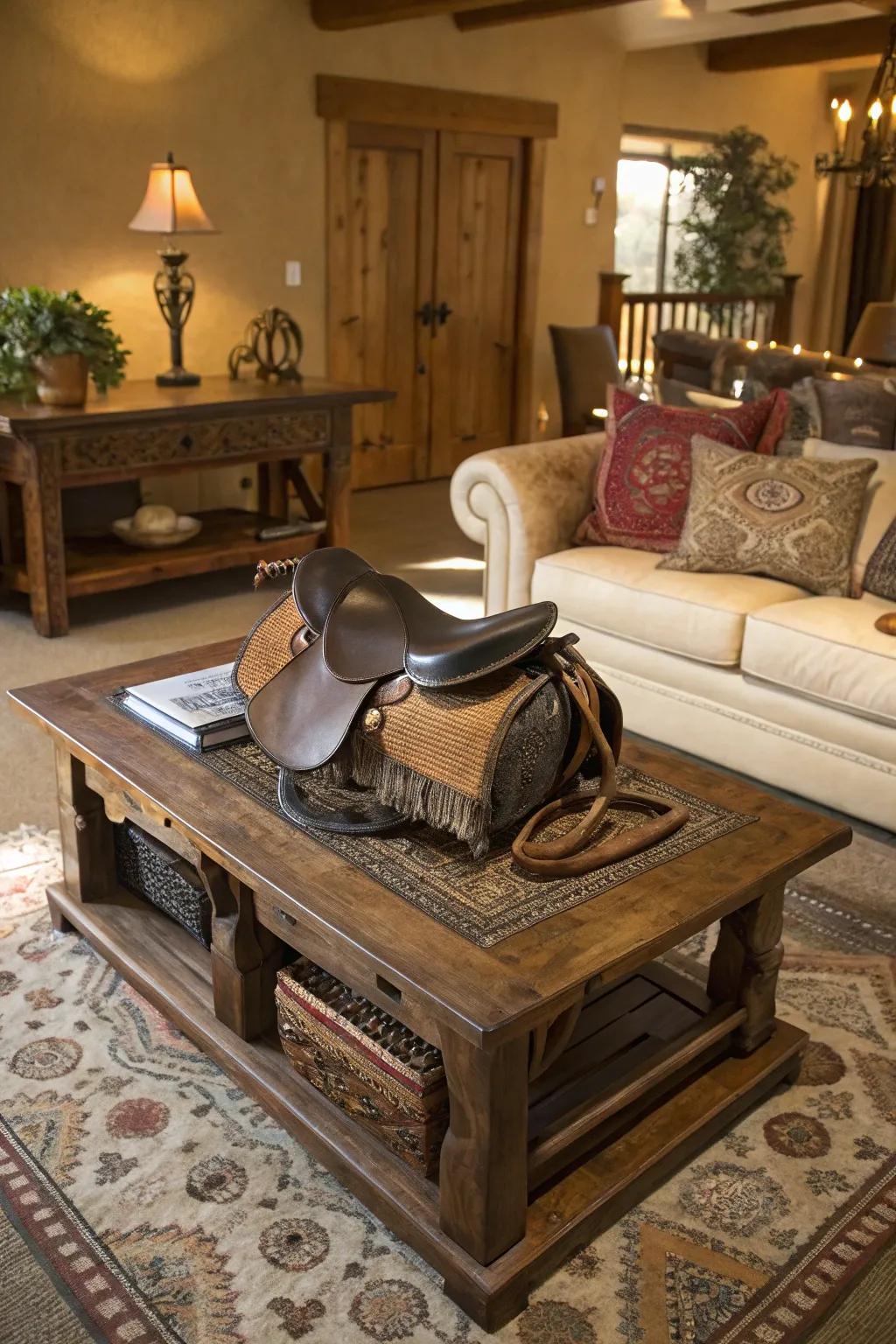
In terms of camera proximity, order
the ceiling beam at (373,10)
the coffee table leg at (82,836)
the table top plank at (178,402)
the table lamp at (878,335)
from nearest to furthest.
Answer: the coffee table leg at (82,836) → the table top plank at (178,402) → the table lamp at (878,335) → the ceiling beam at (373,10)

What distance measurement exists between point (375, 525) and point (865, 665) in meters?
3.47

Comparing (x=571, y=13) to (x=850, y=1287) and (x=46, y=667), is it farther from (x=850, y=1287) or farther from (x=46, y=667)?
(x=850, y=1287)

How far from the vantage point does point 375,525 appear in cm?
594

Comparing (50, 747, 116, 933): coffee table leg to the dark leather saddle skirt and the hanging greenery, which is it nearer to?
the dark leather saddle skirt

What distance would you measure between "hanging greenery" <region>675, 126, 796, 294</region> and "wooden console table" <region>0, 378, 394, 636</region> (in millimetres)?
3933

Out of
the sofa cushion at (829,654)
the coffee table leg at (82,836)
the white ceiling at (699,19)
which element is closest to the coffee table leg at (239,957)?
the coffee table leg at (82,836)

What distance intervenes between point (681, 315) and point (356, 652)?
24.6ft

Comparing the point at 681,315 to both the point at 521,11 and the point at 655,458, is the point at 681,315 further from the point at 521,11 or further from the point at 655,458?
the point at 655,458

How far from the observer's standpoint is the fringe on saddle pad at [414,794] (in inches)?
68.2

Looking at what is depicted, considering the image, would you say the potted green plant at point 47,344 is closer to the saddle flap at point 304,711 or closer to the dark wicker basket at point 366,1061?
the saddle flap at point 304,711

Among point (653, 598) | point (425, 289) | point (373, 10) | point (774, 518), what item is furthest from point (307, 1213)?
point (425, 289)

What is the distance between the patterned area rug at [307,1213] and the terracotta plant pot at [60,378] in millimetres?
2462

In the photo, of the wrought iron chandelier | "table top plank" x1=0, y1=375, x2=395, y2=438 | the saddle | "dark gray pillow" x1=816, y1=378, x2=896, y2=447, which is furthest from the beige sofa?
the wrought iron chandelier

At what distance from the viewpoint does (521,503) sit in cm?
359
